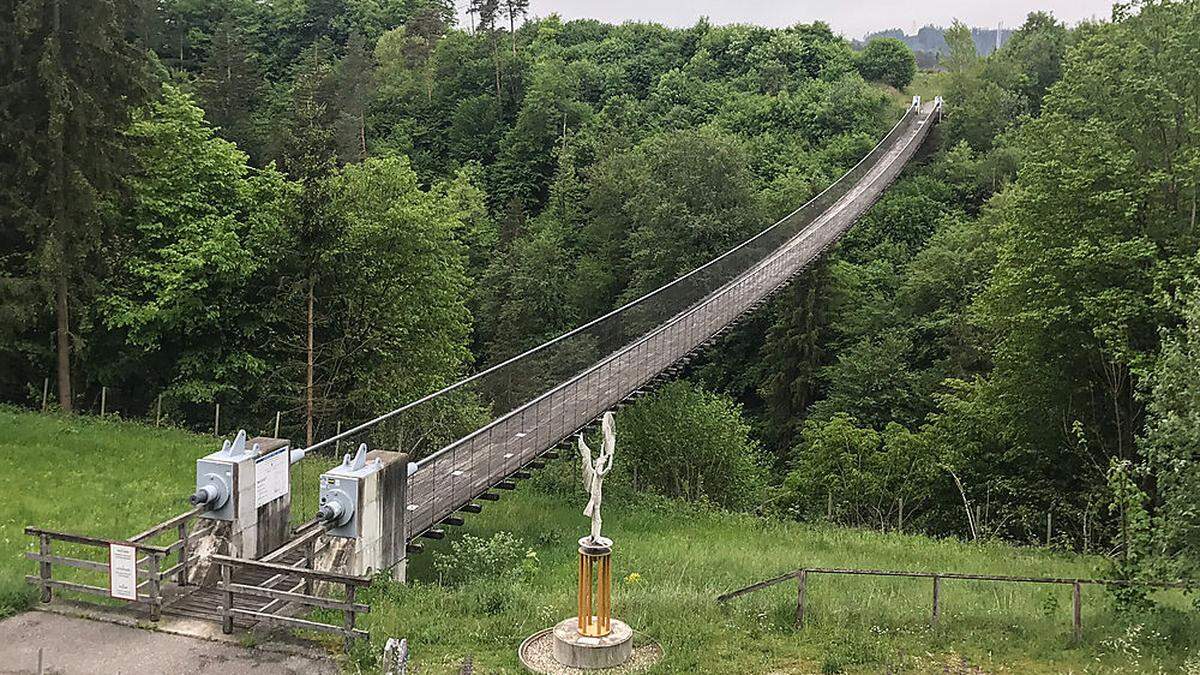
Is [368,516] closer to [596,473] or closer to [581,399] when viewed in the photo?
[596,473]

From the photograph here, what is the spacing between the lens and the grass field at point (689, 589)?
9.48 meters

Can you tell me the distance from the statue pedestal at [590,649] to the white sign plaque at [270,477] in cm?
408

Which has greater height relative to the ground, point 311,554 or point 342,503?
point 342,503

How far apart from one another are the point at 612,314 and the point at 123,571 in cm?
1176

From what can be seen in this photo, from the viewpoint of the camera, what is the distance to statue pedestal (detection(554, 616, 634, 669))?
8.85 m

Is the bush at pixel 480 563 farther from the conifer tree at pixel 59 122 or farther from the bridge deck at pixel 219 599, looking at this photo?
the conifer tree at pixel 59 122

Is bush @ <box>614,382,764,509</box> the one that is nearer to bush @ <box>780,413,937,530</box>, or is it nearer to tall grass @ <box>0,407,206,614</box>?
bush @ <box>780,413,937,530</box>

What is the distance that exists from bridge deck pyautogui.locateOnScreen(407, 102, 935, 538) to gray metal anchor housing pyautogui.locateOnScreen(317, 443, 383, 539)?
156cm

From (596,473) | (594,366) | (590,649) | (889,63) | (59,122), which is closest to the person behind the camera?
(590,649)

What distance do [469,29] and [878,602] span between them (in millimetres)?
63795

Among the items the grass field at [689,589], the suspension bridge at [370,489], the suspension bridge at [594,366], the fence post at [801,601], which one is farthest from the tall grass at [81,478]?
the fence post at [801,601]

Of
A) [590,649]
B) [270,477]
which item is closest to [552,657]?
[590,649]

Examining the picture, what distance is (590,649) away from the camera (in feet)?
29.0

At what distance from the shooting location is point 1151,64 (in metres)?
18.4
